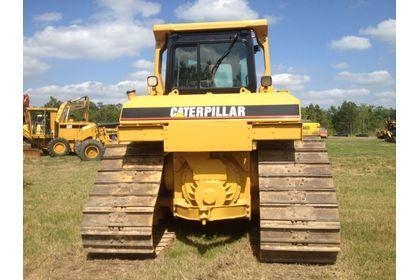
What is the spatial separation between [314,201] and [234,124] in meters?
1.21

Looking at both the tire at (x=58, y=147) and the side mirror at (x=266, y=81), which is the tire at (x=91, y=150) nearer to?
the tire at (x=58, y=147)

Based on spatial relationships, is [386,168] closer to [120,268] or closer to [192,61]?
[192,61]

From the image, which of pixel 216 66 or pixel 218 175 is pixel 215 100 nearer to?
pixel 218 175

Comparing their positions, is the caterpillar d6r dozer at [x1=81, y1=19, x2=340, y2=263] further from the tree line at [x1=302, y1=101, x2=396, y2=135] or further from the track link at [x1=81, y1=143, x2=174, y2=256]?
the tree line at [x1=302, y1=101, x2=396, y2=135]

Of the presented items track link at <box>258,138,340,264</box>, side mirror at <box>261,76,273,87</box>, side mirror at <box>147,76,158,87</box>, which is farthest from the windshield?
track link at <box>258,138,340,264</box>

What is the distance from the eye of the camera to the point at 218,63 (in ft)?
20.7

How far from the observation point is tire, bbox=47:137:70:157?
21.9m

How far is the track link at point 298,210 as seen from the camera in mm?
4797

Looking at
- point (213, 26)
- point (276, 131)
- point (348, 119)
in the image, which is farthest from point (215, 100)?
point (348, 119)

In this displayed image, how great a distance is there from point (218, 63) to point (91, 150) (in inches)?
607

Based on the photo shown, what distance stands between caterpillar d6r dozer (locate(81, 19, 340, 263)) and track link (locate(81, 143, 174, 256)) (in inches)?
0.4
